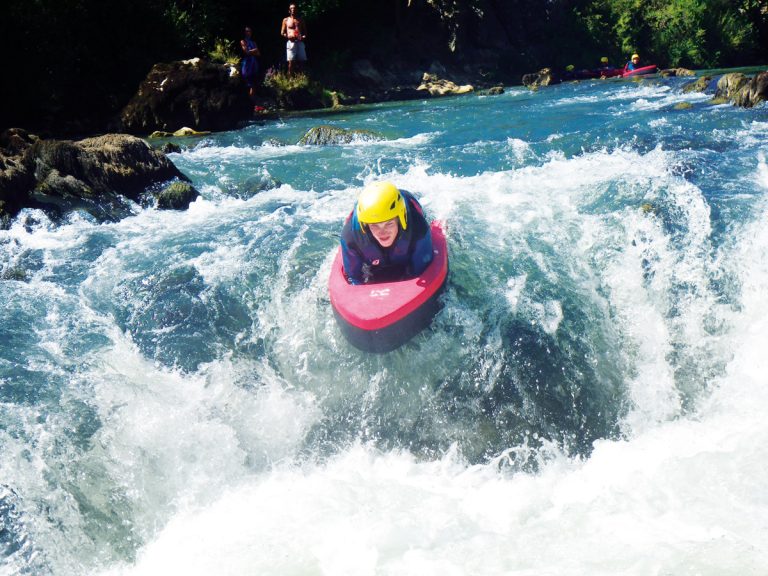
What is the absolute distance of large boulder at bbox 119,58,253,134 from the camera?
13977 mm

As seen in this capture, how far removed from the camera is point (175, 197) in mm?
8672

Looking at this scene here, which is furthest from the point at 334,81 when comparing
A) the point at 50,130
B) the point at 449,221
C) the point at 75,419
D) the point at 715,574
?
the point at 715,574

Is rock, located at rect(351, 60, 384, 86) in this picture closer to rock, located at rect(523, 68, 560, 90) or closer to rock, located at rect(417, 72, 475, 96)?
rock, located at rect(417, 72, 475, 96)

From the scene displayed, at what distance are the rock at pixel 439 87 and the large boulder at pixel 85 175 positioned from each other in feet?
38.8

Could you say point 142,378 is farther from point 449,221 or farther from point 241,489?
point 449,221

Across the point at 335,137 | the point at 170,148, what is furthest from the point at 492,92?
the point at 170,148

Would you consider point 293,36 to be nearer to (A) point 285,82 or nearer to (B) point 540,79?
(A) point 285,82

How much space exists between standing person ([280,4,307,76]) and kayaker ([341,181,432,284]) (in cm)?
1147

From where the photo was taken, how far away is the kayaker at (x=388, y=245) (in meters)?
5.43

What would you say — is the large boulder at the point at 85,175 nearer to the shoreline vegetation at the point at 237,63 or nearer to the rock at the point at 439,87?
the shoreline vegetation at the point at 237,63

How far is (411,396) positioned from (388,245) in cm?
129

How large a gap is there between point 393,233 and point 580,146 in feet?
19.6

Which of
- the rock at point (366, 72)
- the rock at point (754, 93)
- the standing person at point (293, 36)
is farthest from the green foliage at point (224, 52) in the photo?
the rock at point (754, 93)

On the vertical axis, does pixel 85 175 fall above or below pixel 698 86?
above
